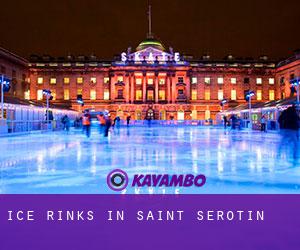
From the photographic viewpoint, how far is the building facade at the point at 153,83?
78.9 meters

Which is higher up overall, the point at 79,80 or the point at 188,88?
the point at 79,80

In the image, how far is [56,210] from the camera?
4.80 meters

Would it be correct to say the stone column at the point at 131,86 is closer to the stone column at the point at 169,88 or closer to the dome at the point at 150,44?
the stone column at the point at 169,88

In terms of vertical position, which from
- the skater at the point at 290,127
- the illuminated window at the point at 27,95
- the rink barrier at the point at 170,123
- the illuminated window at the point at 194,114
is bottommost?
the skater at the point at 290,127

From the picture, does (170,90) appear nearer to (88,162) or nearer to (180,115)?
(180,115)

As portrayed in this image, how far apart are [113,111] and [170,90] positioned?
44.0ft

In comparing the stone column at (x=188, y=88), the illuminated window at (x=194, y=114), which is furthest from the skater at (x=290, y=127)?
the illuminated window at (x=194, y=114)

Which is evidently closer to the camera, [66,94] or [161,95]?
[161,95]

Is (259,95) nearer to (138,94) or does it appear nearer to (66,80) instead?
(138,94)

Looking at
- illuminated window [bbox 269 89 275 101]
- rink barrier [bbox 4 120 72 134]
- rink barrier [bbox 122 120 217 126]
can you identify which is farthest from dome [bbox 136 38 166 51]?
rink barrier [bbox 4 120 72 134]

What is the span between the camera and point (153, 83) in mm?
80688

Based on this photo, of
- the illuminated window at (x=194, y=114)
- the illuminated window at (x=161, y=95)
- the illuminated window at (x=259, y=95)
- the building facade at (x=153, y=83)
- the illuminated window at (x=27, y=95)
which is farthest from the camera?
the illuminated window at (x=259, y=95)

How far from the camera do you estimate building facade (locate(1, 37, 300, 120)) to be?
78.9m

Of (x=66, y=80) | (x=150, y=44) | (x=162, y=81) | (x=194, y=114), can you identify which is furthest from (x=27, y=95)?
(x=194, y=114)
